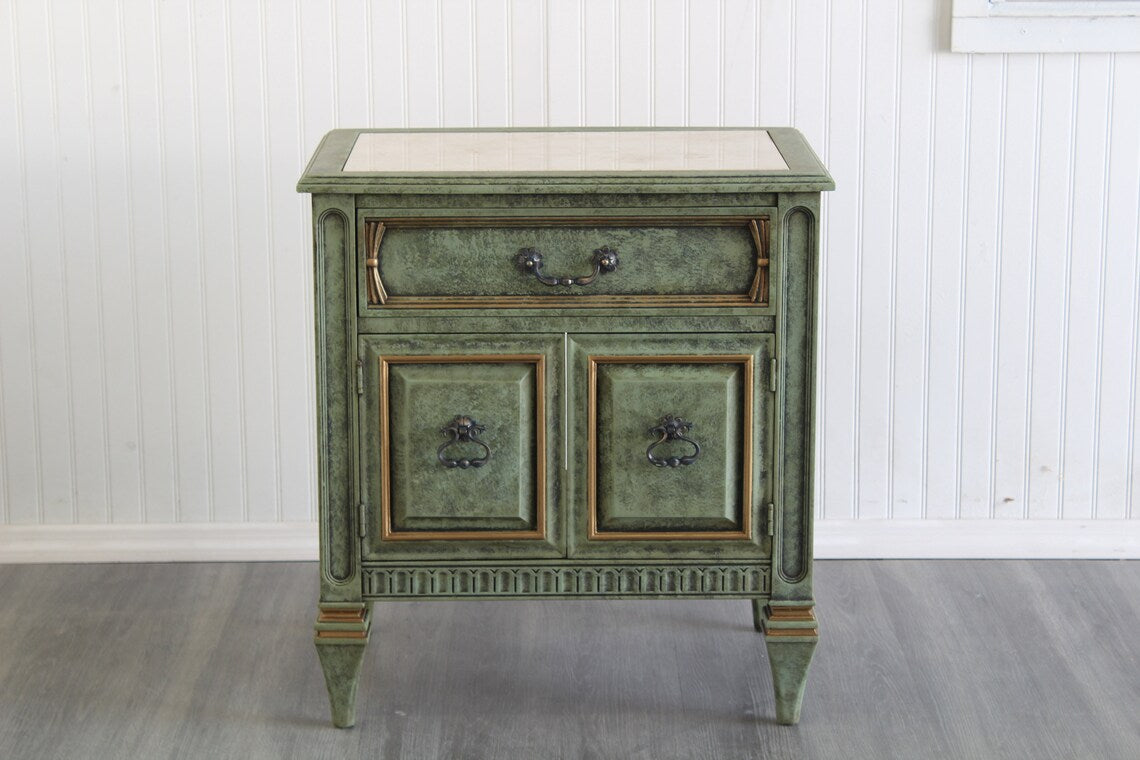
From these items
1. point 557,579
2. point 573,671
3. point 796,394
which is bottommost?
point 573,671

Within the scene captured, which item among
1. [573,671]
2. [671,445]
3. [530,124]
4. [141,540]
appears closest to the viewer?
[671,445]

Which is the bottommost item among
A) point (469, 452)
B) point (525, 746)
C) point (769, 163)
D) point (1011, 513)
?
Result: point (525, 746)

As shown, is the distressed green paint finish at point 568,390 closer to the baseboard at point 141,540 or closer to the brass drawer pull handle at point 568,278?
the brass drawer pull handle at point 568,278

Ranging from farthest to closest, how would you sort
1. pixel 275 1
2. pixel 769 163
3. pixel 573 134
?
pixel 275 1 < pixel 573 134 < pixel 769 163

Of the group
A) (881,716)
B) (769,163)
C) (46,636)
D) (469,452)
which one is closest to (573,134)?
(769,163)

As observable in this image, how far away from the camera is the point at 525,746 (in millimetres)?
2410

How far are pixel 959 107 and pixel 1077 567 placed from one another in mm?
904

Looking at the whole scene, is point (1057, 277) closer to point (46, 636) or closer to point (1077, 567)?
point (1077, 567)

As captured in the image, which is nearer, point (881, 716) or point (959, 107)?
point (881, 716)

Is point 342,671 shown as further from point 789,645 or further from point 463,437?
point 789,645

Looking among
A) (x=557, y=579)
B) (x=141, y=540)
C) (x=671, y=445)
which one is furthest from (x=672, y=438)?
(x=141, y=540)

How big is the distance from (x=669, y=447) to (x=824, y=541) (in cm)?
88

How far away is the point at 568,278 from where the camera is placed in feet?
7.59

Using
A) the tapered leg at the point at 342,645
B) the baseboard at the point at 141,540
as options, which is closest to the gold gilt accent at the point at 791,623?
the tapered leg at the point at 342,645
